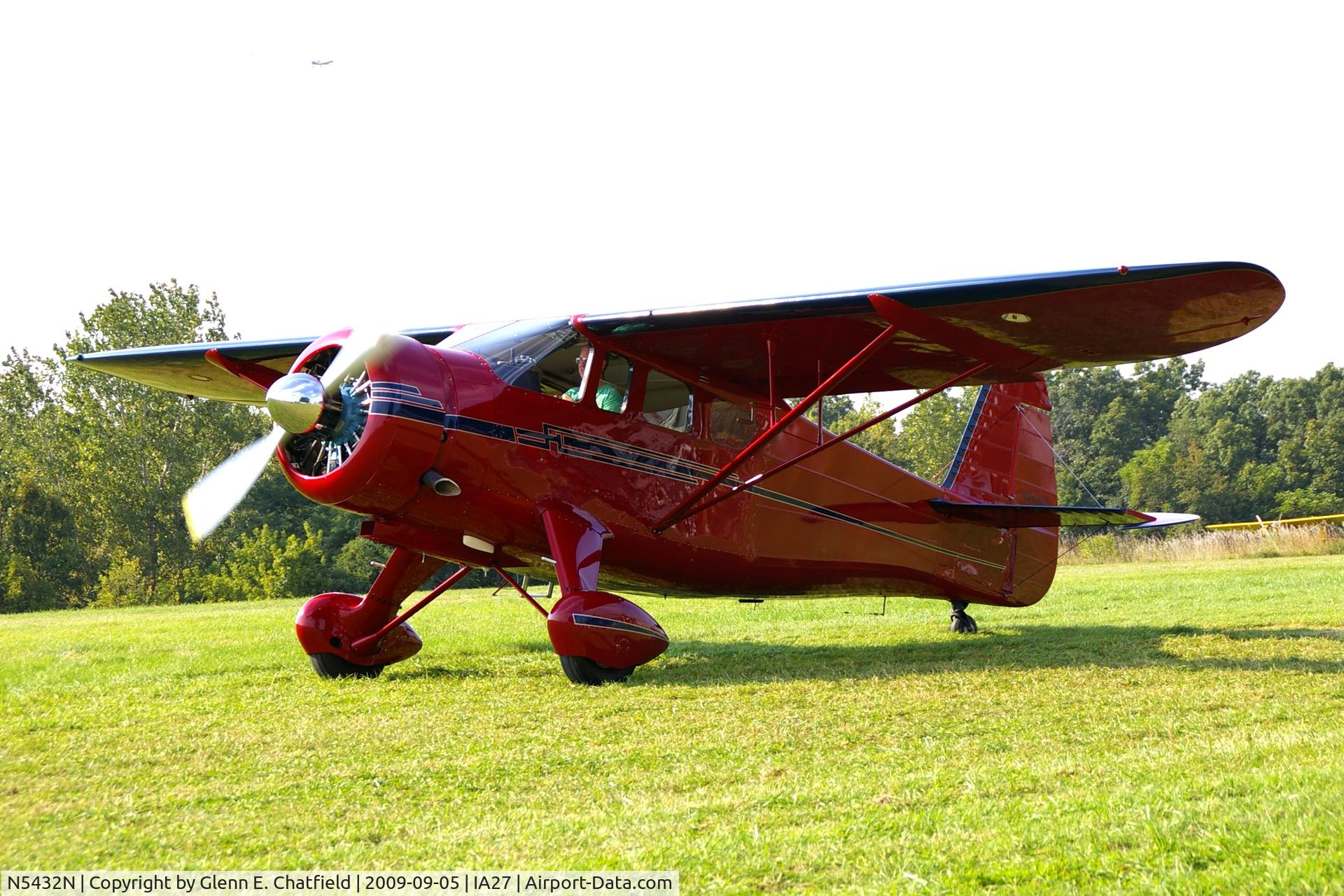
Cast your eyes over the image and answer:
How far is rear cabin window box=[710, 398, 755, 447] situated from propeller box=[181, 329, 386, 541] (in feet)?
10.4

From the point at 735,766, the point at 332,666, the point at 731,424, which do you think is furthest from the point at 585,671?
the point at 731,424

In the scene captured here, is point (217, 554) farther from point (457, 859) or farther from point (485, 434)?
point (457, 859)

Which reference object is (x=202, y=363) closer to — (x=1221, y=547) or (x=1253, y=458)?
(x=1221, y=547)

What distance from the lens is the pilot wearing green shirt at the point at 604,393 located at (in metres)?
8.24

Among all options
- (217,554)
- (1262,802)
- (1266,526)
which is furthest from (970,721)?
(217,554)

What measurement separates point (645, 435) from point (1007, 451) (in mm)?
5650

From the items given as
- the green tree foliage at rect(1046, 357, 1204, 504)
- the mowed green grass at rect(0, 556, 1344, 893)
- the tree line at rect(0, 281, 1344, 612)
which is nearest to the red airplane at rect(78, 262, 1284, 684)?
the mowed green grass at rect(0, 556, 1344, 893)

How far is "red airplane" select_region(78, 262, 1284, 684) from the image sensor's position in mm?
7098

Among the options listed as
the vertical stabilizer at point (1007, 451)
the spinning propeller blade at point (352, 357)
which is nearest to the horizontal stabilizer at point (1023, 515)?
the vertical stabilizer at point (1007, 451)

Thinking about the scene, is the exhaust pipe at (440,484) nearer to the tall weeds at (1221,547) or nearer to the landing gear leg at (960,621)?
the landing gear leg at (960,621)

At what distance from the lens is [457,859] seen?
10.9 feet

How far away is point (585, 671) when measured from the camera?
23.9 feet

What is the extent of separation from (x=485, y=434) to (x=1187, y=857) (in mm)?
5438

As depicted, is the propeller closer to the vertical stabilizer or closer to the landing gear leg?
the vertical stabilizer
